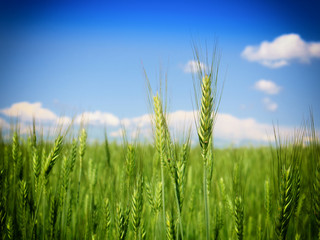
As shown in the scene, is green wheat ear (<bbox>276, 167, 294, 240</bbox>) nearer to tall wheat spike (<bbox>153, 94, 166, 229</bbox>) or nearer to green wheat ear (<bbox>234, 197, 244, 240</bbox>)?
green wheat ear (<bbox>234, 197, 244, 240</bbox>)

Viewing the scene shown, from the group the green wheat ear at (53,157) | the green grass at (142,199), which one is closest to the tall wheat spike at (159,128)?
the green grass at (142,199)

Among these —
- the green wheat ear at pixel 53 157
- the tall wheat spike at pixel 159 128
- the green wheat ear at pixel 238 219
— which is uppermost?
the tall wheat spike at pixel 159 128

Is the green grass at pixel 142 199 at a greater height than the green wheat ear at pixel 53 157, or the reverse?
the green wheat ear at pixel 53 157

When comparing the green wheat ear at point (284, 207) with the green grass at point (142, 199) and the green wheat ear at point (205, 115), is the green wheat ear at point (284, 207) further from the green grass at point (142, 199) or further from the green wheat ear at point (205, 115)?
the green wheat ear at point (205, 115)

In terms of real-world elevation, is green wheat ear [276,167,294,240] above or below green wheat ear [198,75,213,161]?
below

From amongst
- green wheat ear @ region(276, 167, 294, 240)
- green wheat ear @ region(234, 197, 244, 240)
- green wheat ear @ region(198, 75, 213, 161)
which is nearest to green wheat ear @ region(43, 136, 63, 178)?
green wheat ear @ region(198, 75, 213, 161)

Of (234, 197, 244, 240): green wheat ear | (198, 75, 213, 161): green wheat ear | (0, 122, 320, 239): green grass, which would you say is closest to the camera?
(198, 75, 213, 161): green wheat ear

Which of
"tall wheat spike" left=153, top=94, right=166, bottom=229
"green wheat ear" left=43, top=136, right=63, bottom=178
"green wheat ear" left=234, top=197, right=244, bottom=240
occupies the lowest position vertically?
"green wheat ear" left=234, top=197, right=244, bottom=240

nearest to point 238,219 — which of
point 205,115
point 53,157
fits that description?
point 205,115

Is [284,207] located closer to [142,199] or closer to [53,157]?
[142,199]

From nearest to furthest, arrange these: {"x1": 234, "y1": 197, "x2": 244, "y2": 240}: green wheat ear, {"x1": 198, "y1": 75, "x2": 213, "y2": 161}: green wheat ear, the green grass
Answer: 1. {"x1": 198, "y1": 75, "x2": 213, "y2": 161}: green wheat ear
2. the green grass
3. {"x1": 234, "y1": 197, "x2": 244, "y2": 240}: green wheat ear

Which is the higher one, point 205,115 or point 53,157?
point 205,115

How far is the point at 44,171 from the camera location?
1.39 metres

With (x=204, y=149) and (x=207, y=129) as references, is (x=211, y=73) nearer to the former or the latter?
(x=207, y=129)
